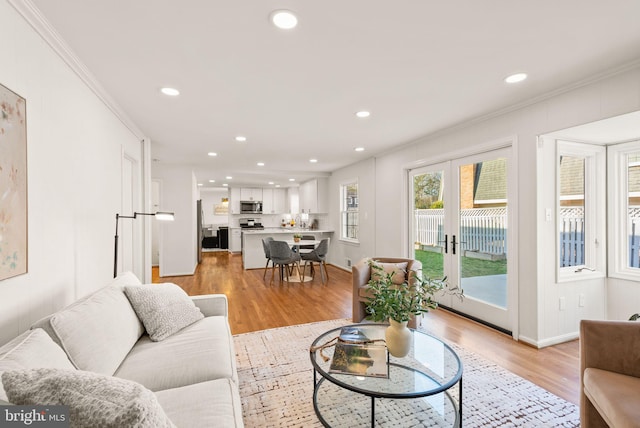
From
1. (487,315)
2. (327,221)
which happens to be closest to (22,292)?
(487,315)

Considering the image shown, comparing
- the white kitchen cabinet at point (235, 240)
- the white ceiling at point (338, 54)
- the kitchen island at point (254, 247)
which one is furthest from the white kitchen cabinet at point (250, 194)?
the white ceiling at point (338, 54)

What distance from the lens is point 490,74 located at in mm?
2338

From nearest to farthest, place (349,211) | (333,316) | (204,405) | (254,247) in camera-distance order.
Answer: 1. (204,405)
2. (333,316)
3. (349,211)
4. (254,247)

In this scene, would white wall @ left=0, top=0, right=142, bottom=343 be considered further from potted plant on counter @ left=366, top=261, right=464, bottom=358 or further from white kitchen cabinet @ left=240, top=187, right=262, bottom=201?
Result: white kitchen cabinet @ left=240, top=187, right=262, bottom=201

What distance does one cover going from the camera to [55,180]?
6.15 ft

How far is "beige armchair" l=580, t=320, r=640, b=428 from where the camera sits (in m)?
1.42

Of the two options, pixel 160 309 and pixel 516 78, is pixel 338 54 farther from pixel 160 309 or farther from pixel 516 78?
pixel 160 309

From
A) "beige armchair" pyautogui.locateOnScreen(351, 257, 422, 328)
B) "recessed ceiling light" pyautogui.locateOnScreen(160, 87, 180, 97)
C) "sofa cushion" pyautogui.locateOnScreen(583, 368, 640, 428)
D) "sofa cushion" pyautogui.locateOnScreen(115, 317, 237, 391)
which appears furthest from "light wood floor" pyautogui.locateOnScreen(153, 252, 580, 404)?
"recessed ceiling light" pyautogui.locateOnScreen(160, 87, 180, 97)

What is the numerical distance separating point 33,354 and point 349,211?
5957 millimetres

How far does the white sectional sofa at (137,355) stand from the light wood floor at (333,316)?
5.02 ft

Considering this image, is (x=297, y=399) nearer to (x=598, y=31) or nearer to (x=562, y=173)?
(x=598, y=31)

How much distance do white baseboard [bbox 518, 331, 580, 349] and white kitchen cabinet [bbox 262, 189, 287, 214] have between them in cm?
831

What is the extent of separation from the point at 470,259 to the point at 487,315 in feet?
2.19

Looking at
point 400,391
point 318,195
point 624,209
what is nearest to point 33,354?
point 400,391
